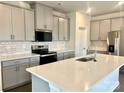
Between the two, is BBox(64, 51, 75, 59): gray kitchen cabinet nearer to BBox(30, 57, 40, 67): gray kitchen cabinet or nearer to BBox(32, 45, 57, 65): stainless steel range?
BBox(32, 45, 57, 65): stainless steel range

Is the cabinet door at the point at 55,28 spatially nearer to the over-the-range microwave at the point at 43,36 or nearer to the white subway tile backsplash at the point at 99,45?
the over-the-range microwave at the point at 43,36

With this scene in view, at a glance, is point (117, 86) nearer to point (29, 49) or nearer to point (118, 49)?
point (118, 49)

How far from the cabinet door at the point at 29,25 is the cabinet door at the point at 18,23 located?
0.46 feet

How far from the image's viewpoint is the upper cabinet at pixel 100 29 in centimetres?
520

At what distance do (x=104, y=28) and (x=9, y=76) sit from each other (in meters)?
4.53

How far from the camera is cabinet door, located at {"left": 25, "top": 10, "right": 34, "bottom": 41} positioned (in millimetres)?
3514

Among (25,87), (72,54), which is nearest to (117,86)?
(72,54)

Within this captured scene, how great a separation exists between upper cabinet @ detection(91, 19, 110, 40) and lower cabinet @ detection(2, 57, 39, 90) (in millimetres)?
3596

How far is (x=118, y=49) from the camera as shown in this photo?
14.7ft

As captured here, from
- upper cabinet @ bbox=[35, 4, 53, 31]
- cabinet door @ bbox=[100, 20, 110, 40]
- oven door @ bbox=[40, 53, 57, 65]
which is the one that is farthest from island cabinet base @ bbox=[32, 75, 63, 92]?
cabinet door @ bbox=[100, 20, 110, 40]

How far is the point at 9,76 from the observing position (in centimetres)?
289

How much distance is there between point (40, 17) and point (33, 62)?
5.25 ft

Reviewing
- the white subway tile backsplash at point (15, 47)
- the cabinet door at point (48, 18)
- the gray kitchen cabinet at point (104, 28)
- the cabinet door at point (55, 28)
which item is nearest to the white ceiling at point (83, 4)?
the cabinet door at point (48, 18)

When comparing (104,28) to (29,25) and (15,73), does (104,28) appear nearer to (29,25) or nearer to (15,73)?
(29,25)
